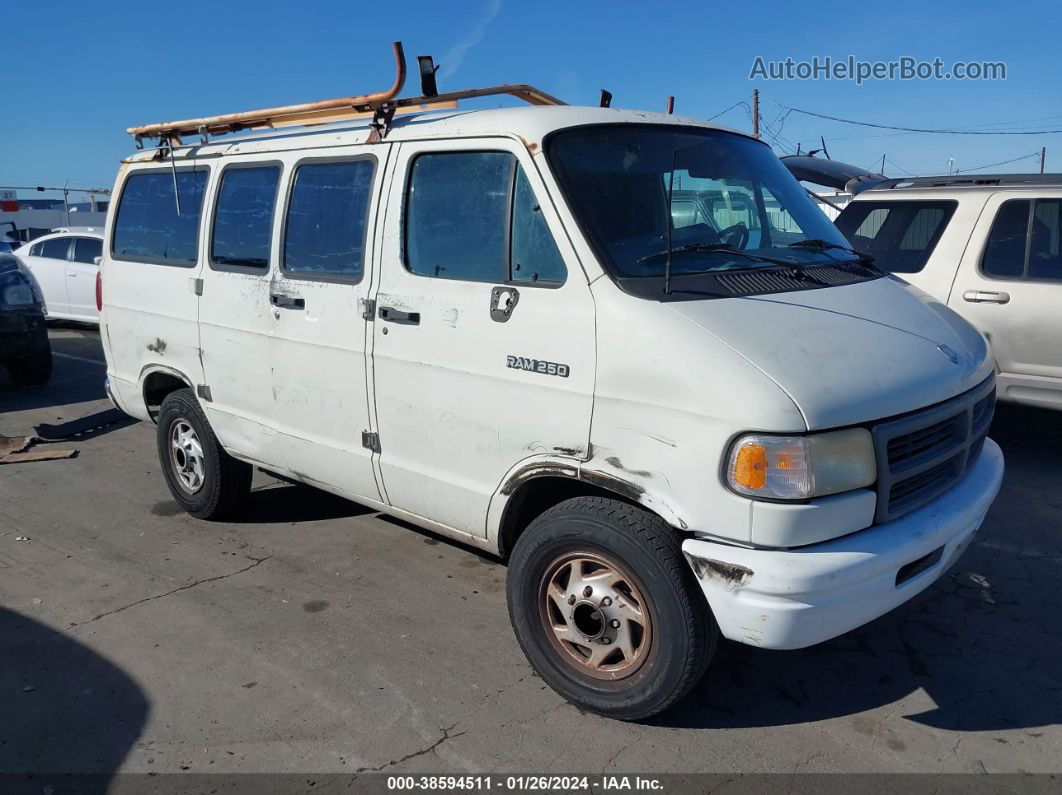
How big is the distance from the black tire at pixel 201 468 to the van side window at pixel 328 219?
134cm

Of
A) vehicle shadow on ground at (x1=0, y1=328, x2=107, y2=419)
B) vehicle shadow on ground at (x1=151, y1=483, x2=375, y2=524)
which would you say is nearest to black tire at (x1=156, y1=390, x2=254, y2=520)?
vehicle shadow on ground at (x1=151, y1=483, x2=375, y2=524)

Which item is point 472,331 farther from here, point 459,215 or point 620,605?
point 620,605

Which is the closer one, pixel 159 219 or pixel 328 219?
pixel 328 219

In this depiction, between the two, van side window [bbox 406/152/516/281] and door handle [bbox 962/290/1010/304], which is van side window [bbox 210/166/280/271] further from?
door handle [bbox 962/290/1010/304]

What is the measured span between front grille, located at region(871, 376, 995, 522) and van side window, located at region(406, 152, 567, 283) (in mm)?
1291

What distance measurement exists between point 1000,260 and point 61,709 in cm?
635

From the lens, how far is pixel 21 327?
898 cm

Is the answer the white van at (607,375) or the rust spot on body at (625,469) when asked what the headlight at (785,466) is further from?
the rust spot on body at (625,469)

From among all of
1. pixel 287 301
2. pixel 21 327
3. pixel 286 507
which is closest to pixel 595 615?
pixel 287 301

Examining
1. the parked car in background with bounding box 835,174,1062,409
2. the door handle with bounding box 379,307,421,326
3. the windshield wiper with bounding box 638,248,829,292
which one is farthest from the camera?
the parked car in background with bounding box 835,174,1062,409

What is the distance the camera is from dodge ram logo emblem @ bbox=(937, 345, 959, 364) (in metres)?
3.21

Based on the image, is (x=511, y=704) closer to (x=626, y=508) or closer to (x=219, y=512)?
(x=626, y=508)

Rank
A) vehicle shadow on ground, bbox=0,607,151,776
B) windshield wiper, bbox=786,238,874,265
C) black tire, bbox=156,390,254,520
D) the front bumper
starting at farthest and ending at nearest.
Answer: black tire, bbox=156,390,254,520 < windshield wiper, bbox=786,238,874,265 < vehicle shadow on ground, bbox=0,607,151,776 < the front bumper

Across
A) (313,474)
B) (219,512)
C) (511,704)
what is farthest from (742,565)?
(219,512)
